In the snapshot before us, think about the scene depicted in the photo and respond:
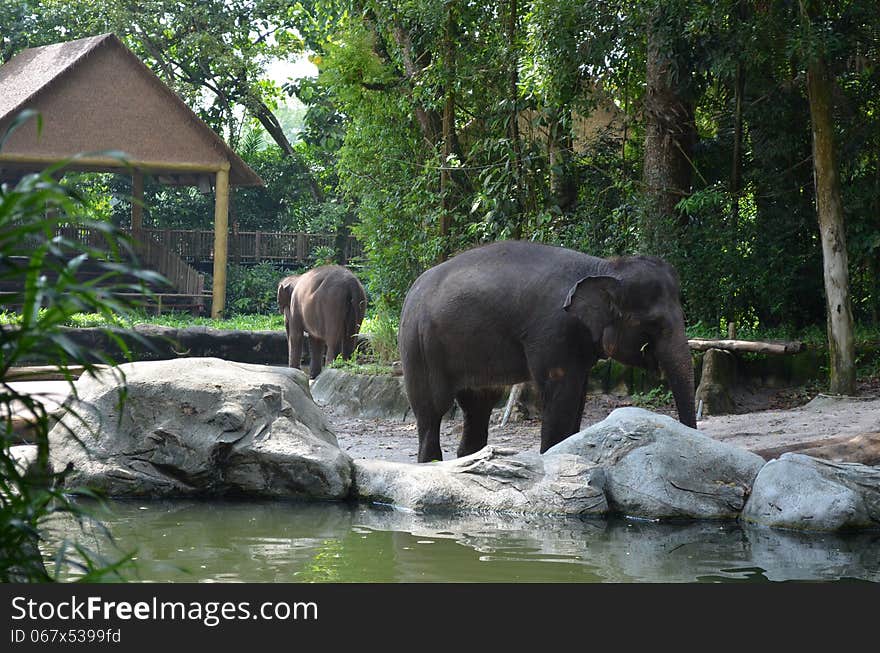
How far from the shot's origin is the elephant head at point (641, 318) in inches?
313

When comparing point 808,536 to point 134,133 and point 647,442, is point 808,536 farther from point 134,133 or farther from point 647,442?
point 134,133

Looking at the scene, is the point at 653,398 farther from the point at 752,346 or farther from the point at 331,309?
the point at 331,309

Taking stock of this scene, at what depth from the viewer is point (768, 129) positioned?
13.7 meters

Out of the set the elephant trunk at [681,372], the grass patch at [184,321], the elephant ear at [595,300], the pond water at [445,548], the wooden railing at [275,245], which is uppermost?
the wooden railing at [275,245]

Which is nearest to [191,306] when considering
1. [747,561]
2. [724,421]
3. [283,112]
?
[724,421]

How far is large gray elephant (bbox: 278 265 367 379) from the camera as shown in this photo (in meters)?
16.5

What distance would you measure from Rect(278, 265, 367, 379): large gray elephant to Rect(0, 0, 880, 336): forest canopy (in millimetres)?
655

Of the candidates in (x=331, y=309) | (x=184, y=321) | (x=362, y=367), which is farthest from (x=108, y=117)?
(x=362, y=367)

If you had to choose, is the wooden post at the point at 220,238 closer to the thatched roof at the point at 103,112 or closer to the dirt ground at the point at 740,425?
the thatched roof at the point at 103,112

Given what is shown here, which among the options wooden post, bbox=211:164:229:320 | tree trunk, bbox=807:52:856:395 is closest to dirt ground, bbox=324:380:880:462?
tree trunk, bbox=807:52:856:395

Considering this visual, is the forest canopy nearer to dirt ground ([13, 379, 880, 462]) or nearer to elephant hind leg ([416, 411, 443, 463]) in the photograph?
dirt ground ([13, 379, 880, 462])

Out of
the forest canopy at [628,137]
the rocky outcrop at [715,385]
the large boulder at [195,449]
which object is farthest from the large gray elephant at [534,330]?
the forest canopy at [628,137]

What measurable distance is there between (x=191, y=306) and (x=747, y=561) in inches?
798

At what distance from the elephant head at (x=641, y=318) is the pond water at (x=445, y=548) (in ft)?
4.31
